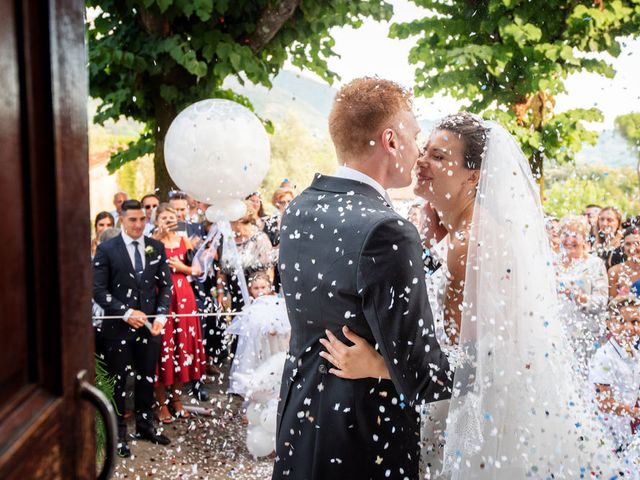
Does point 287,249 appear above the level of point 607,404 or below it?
above

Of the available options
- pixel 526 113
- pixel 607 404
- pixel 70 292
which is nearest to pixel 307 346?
pixel 70 292

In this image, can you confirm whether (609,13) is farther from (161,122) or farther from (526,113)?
(161,122)

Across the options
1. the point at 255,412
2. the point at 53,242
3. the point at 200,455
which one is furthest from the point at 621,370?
the point at 53,242

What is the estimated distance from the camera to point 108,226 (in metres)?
7.66

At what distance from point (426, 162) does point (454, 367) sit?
2.77 feet

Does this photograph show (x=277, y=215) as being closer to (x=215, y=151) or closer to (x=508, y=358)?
(x=215, y=151)

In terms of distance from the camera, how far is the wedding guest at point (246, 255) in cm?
677

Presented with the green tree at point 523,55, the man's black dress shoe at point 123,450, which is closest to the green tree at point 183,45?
the green tree at point 523,55

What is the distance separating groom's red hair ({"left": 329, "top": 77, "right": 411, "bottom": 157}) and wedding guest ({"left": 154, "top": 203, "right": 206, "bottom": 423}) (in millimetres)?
4299

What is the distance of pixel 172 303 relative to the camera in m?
6.43

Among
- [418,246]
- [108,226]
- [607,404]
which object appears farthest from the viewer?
[108,226]

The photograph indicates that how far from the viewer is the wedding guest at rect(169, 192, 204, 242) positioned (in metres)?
7.14

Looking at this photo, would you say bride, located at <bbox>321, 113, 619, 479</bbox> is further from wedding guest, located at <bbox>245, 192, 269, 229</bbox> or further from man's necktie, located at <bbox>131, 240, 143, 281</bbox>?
wedding guest, located at <bbox>245, 192, 269, 229</bbox>

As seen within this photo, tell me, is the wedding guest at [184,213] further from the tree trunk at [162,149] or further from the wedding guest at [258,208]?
the wedding guest at [258,208]
